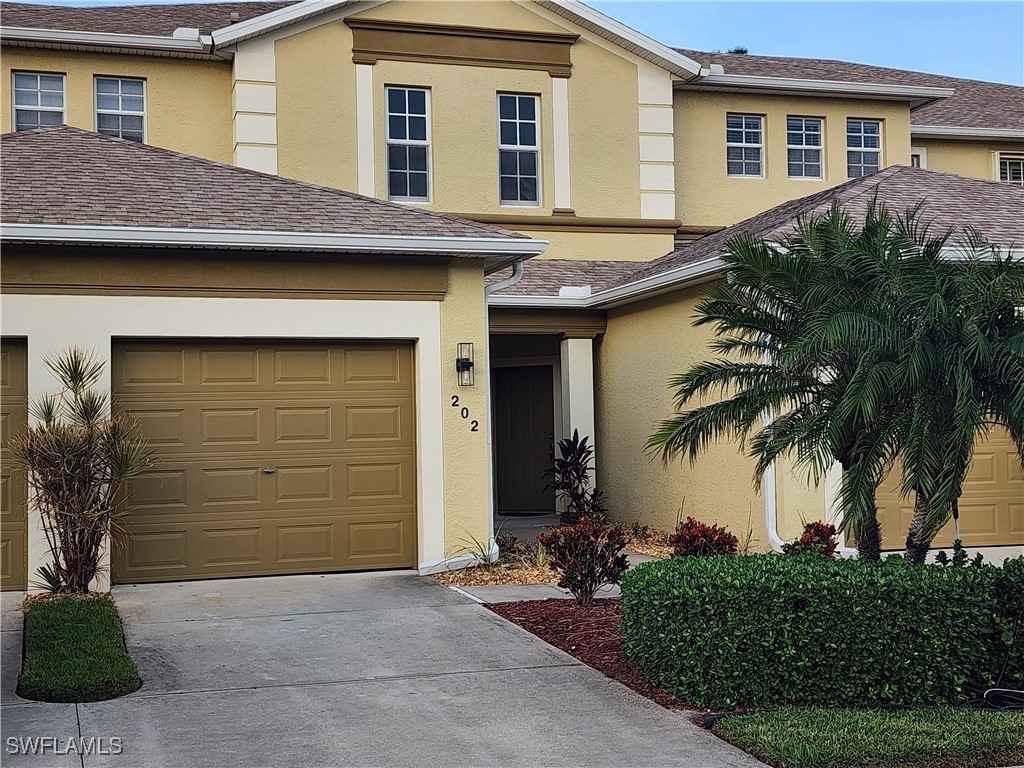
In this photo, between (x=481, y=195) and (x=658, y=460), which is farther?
(x=481, y=195)

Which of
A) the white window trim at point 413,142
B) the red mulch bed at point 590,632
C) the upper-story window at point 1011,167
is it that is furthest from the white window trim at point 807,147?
the red mulch bed at point 590,632

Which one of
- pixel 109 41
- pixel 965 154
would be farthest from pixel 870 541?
pixel 965 154

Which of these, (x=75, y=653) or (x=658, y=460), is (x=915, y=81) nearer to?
(x=658, y=460)

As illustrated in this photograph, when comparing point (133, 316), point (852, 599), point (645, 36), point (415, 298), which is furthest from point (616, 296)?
point (852, 599)

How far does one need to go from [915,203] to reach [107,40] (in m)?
11.9

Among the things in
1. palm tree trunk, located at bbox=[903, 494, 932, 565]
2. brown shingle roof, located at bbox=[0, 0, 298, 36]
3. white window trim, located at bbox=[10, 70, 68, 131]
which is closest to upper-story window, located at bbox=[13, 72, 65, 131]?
white window trim, located at bbox=[10, 70, 68, 131]

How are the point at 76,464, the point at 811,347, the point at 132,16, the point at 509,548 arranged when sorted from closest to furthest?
the point at 811,347 < the point at 76,464 < the point at 509,548 < the point at 132,16

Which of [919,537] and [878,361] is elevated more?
[878,361]

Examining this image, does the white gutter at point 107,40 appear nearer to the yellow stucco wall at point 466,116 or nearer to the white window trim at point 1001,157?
the yellow stucco wall at point 466,116

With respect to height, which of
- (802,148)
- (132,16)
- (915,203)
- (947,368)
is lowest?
(947,368)

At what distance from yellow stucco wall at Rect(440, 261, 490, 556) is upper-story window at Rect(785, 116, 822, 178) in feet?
33.0

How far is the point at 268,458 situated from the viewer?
12.0 m

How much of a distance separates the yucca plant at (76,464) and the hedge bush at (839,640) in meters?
5.88

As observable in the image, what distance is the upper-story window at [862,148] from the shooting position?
68.5ft
